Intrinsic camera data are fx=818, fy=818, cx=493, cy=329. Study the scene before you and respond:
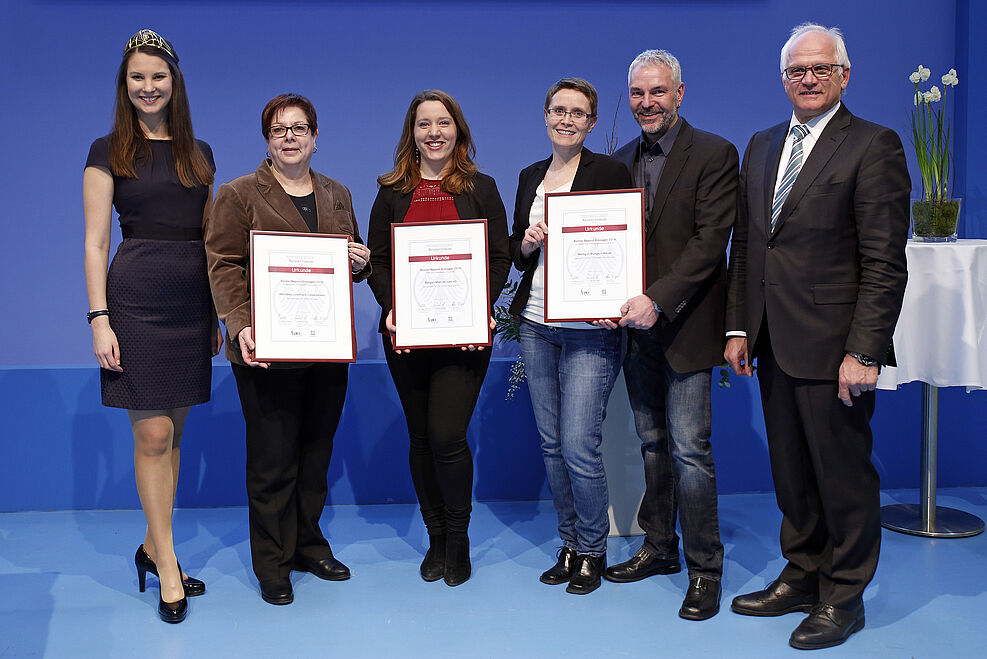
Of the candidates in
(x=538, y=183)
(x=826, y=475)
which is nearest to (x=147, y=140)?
(x=538, y=183)

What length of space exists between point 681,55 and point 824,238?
7.32ft

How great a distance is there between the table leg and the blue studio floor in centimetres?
7

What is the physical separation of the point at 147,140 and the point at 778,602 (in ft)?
8.24

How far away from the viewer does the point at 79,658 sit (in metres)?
2.42

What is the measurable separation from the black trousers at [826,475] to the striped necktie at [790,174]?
383mm

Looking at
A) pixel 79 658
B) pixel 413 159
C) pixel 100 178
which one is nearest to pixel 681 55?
pixel 413 159

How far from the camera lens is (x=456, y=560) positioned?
2.92 m

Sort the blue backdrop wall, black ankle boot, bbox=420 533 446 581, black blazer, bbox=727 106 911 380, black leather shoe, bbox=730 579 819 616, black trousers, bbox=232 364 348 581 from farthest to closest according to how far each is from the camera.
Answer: the blue backdrop wall
black ankle boot, bbox=420 533 446 581
black trousers, bbox=232 364 348 581
black leather shoe, bbox=730 579 819 616
black blazer, bbox=727 106 911 380

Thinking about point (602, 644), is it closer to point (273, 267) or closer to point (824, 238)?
point (824, 238)

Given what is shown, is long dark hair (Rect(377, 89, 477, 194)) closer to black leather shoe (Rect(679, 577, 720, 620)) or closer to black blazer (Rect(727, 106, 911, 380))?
black blazer (Rect(727, 106, 911, 380))

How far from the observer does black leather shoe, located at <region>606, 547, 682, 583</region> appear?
2.91m

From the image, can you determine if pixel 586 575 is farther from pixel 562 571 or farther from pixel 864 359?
pixel 864 359

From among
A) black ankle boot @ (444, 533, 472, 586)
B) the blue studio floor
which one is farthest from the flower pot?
black ankle boot @ (444, 533, 472, 586)

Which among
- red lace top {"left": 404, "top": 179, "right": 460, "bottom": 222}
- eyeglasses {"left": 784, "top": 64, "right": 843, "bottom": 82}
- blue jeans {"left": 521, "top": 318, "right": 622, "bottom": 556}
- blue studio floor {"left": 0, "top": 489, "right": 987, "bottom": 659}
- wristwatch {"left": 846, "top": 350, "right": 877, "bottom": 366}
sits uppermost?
eyeglasses {"left": 784, "top": 64, "right": 843, "bottom": 82}
